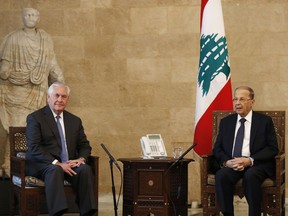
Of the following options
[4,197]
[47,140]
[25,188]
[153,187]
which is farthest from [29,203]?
[4,197]

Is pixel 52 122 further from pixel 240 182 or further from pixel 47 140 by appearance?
pixel 240 182

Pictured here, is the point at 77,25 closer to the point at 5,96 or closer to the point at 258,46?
the point at 5,96

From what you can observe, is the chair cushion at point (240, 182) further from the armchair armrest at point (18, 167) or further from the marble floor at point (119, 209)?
the armchair armrest at point (18, 167)

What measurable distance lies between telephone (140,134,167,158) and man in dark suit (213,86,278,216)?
553 millimetres

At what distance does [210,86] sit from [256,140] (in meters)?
1.14

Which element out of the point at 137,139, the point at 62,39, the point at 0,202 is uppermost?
the point at 62,39

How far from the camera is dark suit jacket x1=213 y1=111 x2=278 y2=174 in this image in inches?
280

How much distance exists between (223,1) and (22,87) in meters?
2.75

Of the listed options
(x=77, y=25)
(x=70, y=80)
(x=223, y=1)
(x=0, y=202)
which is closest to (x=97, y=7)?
(x=77, y=25)

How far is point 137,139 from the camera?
9883 mm

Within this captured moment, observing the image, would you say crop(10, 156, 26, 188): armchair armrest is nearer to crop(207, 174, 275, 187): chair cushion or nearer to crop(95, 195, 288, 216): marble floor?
crop(207, 174, 275, 187): chair cushion

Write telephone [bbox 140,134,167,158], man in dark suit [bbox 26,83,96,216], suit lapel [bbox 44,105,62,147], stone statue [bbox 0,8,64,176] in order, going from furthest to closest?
stone statue [bbox 0,8,64,176]
telephone [bbox 140,134,167,158]
suit lapel [bbox 44,105,62,147]
man in dark suit [bbox 26,83,96,216]

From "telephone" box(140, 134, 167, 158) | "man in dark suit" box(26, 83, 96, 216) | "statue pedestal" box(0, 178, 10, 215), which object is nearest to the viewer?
"man in dark suit" box(26, 83, 96, 216)

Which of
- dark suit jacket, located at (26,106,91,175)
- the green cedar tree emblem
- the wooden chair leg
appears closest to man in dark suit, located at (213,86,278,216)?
the green cedar tree emblem
